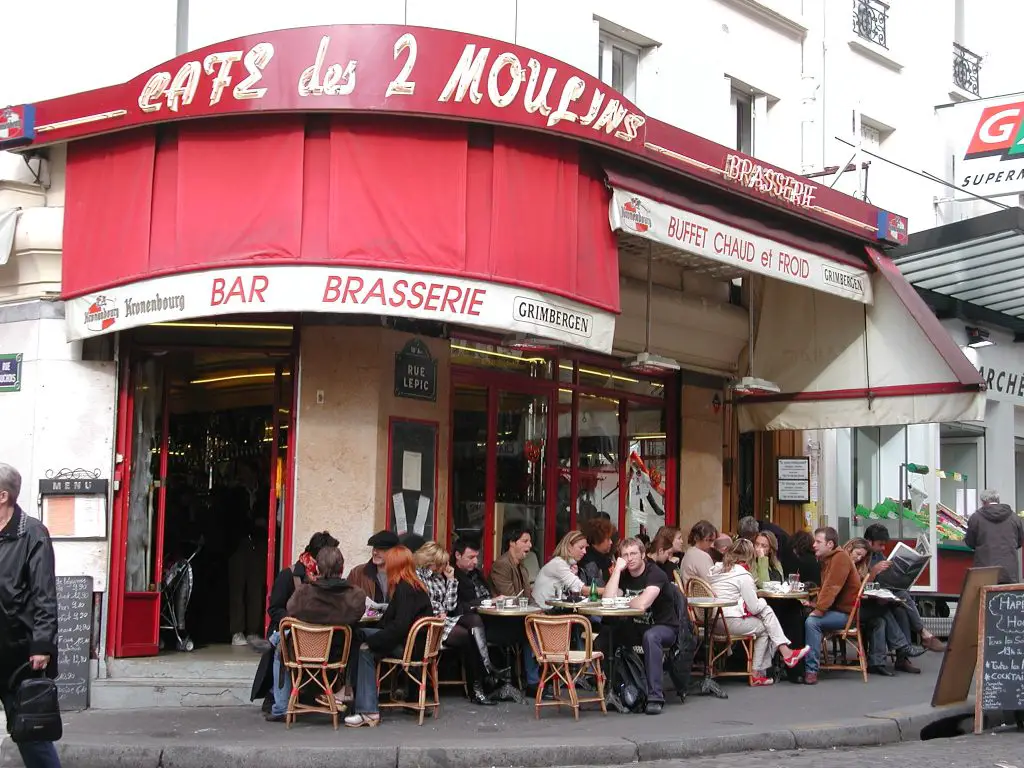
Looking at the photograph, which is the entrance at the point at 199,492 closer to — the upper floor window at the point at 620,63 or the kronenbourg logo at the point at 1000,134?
the upper floor window at the point at 620,63

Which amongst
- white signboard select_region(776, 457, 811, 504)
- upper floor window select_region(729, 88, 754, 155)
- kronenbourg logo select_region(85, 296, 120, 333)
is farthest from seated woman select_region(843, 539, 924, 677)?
kronenbourg logo select_region(85, 296, 120, 333)

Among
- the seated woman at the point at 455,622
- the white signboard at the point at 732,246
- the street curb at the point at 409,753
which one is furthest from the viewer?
the white signboard at the point at 732,246

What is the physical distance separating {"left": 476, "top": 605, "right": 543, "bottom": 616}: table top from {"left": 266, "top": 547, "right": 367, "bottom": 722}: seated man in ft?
4.60

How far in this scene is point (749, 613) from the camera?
12227mm

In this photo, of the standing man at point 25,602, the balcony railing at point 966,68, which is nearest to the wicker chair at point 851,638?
the standing man at point 25,602

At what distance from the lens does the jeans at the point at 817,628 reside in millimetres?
12578

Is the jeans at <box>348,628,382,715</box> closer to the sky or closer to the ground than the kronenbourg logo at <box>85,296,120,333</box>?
closer to the ground

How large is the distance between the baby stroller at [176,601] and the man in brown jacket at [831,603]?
5.77 metres

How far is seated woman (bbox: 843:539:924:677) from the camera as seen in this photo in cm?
1316

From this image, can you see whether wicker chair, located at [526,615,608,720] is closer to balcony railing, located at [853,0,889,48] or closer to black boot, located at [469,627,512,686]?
black boot, located at [469,627,512,686]

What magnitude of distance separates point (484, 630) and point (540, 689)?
1.08 m

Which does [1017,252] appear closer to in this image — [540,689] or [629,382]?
[629,382]

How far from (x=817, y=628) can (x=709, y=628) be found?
3.99 feet

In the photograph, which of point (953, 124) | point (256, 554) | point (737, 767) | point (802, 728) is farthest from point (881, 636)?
point (953, 124)
